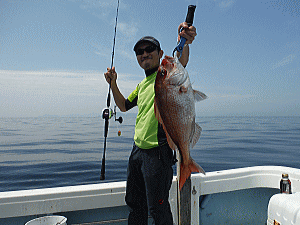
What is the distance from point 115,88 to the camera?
9.14 ft

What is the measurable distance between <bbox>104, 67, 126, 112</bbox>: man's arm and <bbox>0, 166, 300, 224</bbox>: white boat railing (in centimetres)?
104

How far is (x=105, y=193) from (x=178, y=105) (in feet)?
5.65

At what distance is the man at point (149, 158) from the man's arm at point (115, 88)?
426mm

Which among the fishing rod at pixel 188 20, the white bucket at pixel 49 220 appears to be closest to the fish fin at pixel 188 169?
the fishing rod at pixel 188 20

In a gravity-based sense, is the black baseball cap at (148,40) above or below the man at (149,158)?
above

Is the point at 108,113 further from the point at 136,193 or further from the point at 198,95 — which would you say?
the point at 198,95

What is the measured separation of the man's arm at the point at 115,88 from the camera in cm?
270

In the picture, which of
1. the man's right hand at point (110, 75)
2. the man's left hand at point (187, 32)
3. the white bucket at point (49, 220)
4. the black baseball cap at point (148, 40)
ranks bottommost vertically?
the white bucket at point (49, 220)

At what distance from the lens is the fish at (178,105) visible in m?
1.57

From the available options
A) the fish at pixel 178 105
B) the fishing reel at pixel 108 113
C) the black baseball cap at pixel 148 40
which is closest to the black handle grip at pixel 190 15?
the fish at pixel 178 105

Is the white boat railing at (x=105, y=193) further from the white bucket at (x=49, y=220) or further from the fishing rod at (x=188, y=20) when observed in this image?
the fishing rod at (x=188, y=20)

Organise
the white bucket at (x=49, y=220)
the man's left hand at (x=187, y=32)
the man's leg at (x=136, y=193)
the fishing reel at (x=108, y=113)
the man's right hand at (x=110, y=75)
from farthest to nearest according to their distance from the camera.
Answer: the fishing reel at (x=108, y=113), the man's right hand at (x=110, y=75), the white bucket at (x=49, y=220), the man's leg at (x=136, y=193), the man's left hand at (x=187, y=32)

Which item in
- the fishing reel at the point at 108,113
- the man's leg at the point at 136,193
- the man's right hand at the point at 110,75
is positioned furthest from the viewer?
the fishing reel at the point at 108,113

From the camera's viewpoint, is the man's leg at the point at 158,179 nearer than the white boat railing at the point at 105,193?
Yes
